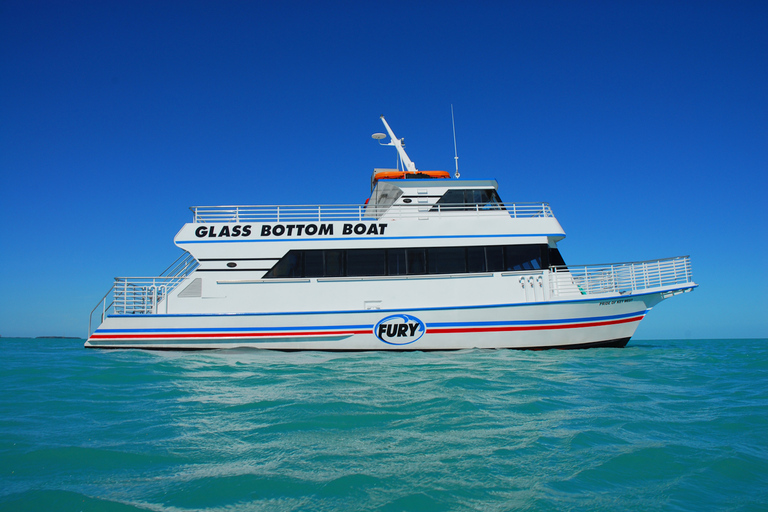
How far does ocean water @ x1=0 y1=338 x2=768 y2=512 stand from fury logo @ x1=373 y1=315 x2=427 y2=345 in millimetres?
3162

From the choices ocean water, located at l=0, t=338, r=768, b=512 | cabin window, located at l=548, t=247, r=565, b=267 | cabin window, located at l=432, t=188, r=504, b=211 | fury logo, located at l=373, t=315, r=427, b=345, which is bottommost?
ocean water, located at l=0, t=338, r=768, b=512

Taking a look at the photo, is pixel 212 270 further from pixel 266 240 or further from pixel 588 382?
pixel 588 382

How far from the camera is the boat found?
957 centimetres

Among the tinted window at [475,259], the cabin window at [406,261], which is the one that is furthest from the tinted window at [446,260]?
the tinted window at [475,259]

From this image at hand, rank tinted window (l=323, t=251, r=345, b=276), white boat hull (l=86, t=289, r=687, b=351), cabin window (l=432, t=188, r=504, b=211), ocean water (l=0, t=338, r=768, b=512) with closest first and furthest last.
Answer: ocean water (l=0, t=338, r=768, b=512), white boat hull (l=86, t=289, r=687, b=351), tinted window (l=323, t=251, r=345, b=276), cabin window (l=432, t=188, r=504, b=211)

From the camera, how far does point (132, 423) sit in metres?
3.87

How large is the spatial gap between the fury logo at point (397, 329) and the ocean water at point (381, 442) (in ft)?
10.4

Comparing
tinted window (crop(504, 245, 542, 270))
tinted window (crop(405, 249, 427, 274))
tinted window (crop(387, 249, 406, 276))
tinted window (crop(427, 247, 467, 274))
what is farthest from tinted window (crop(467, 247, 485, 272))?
tinted window (crop(387, 249, 406, 276))

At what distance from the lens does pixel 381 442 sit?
3.32 meters

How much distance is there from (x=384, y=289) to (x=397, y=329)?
1.02 meters

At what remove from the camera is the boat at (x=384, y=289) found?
9.57 m

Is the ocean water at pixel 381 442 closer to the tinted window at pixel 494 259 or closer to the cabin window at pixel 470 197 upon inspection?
the tinted window at pixel 494 259

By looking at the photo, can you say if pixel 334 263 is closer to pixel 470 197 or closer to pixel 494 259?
pixel 494 259

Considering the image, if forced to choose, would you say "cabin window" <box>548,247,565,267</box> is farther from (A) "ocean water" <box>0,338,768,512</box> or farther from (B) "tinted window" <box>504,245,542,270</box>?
(A) "ocean water" <box>0,338,768,512</box>
